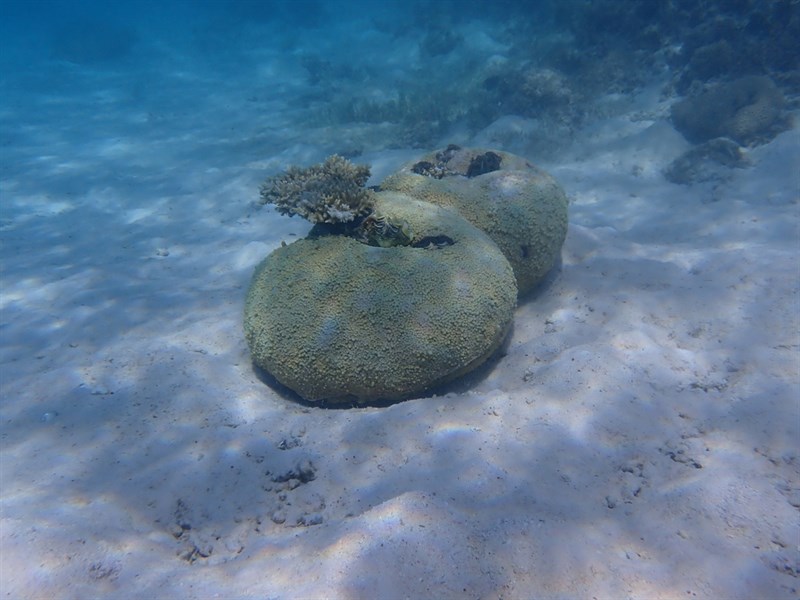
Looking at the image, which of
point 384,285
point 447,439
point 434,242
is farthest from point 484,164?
point 447,439

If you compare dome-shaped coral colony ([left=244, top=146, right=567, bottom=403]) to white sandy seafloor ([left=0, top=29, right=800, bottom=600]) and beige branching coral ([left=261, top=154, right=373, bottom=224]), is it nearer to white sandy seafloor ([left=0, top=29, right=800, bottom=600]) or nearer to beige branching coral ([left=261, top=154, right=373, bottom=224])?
beige branching coral ([left=261, top=154, right=373, bottom=224])

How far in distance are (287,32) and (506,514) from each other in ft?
114

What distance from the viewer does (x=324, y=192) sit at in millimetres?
4914

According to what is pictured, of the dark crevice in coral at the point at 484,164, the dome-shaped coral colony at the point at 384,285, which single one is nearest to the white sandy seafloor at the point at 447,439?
the dome-shaped coral colony at the point at 384,285

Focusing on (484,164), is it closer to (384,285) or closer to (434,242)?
(434,242)

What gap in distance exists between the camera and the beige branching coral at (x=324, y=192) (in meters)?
4.76

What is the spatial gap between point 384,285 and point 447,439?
1.48 meters

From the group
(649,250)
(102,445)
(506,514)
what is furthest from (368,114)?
(506,514)

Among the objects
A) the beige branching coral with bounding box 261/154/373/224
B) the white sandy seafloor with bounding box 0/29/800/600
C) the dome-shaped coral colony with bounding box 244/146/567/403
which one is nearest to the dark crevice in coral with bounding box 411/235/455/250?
the dome-shaped coral colony with bounding box 244/146/567/403

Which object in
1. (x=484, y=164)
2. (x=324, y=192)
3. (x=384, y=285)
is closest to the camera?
(x=384, y=285)

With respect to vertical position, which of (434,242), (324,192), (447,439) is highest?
(324,192)

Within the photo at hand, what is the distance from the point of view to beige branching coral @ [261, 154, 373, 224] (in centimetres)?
476

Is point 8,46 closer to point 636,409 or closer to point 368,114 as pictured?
point 368,114

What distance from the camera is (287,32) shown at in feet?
101
